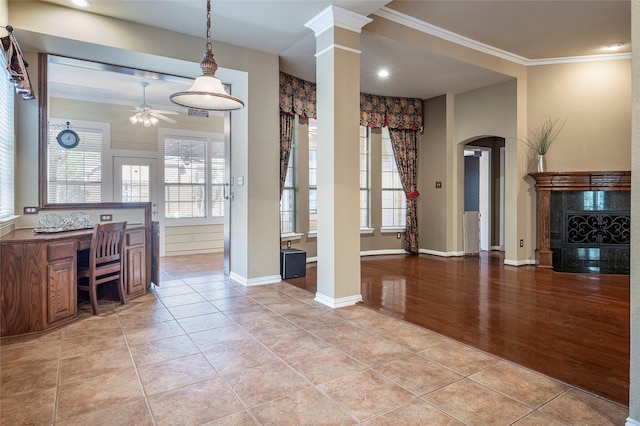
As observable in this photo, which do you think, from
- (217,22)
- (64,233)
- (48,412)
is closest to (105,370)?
(48,412)

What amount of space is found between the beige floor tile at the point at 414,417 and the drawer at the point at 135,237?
3.39m

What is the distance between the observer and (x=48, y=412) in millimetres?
2021

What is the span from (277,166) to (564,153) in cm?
457

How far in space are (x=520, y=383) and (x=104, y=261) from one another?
12.2 feet

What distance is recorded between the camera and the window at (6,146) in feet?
11.8

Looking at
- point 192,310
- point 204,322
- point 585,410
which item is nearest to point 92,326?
point 192,310

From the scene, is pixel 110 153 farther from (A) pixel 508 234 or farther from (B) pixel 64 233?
(A) pixel 508 234

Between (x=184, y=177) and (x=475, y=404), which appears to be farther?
(x=184, y=177)

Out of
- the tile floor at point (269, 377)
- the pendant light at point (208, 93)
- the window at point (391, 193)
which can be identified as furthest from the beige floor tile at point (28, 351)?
the window at point (391, 193)

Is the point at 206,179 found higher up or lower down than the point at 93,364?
higher up

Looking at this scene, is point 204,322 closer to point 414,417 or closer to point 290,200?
point 414,417

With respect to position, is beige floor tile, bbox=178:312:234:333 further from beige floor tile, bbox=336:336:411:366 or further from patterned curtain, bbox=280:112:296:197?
patterned curtain, bbox=280:112:296:197

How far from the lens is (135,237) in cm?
433

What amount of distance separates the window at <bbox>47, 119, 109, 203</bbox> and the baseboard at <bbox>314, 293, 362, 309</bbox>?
5.10m
